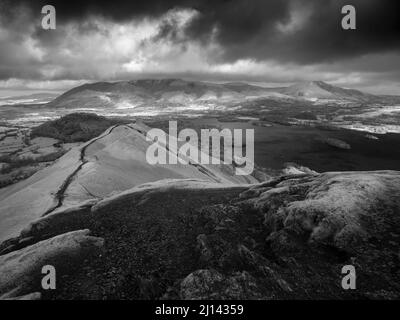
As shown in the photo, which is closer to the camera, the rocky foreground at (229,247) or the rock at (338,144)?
the rocky foreground at (229,247)

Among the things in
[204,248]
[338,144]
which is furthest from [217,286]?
[338,144]

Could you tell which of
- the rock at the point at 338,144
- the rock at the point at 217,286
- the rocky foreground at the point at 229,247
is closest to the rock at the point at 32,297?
the rocky foreground at the point at 229,247

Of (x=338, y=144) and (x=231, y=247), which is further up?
(x=231, y=247)

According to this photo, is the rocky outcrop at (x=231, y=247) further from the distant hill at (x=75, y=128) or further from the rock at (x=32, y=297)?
the distant hill at (x=75, y=128)

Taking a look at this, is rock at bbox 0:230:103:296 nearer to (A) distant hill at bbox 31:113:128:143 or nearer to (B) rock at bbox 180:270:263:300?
(B) rock at bbox 180:270:263:300

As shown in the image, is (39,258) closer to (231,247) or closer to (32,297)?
(32,297)

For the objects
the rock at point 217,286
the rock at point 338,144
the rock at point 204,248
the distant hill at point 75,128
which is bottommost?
the rock at point 338,144
